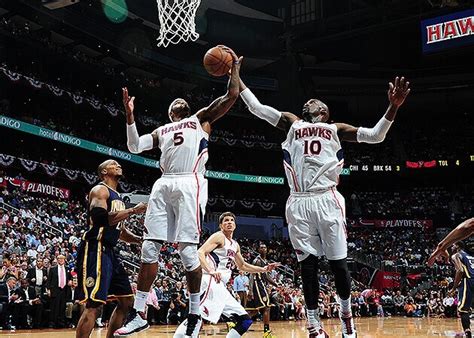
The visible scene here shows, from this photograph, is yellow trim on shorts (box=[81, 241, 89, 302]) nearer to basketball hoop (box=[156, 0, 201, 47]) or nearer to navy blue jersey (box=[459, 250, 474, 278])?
navy blue jersey (box=[459, 250, 474, 278])

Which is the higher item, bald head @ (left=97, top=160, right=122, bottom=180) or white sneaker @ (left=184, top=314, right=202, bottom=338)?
bald head @ (left=97, top=160, right=122, bottom=180)

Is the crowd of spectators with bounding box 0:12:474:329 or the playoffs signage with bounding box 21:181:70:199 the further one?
the playoffs signage with bounding box 21:181:70:199

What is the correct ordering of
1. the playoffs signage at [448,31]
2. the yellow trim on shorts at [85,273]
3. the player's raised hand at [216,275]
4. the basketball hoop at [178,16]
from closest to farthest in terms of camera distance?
1. the yellow trim on shorts at [85,273]
2. the player's raised hand at [216,275]
3. the basketball hoop at [178,16]
4. the playoffs signage at [448,31]

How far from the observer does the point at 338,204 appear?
4977 millimetres

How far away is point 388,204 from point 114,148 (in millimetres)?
17956

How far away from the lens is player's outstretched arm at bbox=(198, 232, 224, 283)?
627 centimetres

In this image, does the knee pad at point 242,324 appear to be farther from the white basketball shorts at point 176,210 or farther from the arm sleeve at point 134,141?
the arm sleeve at point 134,141

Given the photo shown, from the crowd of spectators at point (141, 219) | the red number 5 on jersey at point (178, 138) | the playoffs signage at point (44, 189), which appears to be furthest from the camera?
the playoffs signage at point (44, 189)

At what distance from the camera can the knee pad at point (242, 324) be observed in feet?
20.0

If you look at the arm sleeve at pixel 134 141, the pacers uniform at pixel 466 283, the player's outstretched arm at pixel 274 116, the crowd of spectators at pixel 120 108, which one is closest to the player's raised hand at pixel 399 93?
the player's outstretched arm at pixel 274 116

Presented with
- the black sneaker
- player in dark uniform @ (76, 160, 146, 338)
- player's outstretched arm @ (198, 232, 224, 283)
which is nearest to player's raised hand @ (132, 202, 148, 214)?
player in dark uniform @ (76, 160, 146, 338)

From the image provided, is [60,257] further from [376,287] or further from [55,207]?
[376,287]

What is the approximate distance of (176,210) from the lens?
16.3 feet

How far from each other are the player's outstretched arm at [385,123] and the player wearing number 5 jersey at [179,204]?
1075mm
